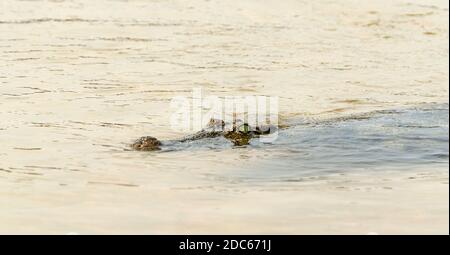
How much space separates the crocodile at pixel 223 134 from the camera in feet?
22.4

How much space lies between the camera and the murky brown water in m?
5.37

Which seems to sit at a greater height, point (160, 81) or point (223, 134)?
point (160, 81)

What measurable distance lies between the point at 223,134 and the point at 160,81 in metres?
3.33

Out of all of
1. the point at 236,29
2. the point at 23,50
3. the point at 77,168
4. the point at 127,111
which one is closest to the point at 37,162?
the point at 77,168

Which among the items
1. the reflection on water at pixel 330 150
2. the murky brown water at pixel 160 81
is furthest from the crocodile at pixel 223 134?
the murky brown water at pixel 160 81

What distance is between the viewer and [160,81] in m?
10.5

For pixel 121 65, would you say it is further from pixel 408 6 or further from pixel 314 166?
pixel 408 6

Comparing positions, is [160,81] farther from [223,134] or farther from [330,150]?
[330,150]

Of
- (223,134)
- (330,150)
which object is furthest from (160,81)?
(330,150)

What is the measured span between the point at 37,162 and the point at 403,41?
888 cm

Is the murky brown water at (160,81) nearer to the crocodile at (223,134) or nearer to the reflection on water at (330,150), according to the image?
the reflection on water at (330,150)

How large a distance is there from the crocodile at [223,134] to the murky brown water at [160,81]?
8.3 inches

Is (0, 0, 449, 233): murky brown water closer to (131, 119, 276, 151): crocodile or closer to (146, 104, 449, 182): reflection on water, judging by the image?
(146, 104, 449, 182): reflection on water

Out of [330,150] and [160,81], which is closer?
[330,150]
